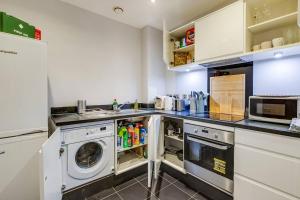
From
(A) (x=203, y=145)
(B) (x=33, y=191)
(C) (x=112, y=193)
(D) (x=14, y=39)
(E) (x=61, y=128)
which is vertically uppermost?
(D) (x=14, y=39)

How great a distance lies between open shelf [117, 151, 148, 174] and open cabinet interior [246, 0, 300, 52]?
186 cm

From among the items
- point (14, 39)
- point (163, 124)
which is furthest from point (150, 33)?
point (14, 39)

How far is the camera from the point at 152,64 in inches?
102

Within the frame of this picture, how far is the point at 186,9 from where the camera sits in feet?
6.55

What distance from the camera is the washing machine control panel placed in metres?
1.44

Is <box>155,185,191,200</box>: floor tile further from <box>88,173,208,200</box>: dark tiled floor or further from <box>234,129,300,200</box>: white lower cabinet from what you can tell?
<box>234,129,300,200</box>: white lower cabinet

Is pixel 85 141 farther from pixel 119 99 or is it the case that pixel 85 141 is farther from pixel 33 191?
pixel 119 99

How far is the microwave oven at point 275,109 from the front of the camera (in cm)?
121

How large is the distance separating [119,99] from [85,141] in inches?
38.7

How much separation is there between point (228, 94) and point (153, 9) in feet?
4.96

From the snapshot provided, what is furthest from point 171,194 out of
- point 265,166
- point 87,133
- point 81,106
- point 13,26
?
point 13,26

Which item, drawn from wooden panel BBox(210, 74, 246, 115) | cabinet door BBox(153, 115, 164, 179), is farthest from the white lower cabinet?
cabinet door BBox(153, 115, 164, 179)

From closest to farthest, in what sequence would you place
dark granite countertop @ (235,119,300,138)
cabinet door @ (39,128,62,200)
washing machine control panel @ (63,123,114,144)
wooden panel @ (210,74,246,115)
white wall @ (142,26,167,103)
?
cabinet door @ (39,128,62,200)
dark granite countertop @ (235,119,300,138)
washing machine control panel @ (63,123,114,144)
wooden panel @ (210,74,246,115)
white wall @ (142,26,167,103)

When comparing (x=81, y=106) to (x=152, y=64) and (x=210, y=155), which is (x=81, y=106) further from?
(x=210, y=155)
